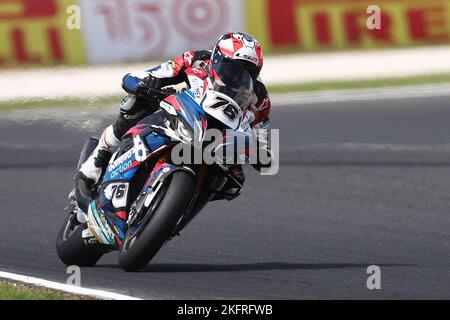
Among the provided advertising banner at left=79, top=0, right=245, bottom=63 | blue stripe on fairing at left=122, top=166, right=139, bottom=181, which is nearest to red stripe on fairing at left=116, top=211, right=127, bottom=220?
blue stripe on fairing at left=122, top=166, right=139, bottom=181

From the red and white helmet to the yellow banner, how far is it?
30.6ft

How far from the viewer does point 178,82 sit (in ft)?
26.2

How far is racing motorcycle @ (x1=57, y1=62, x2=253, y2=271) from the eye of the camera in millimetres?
7250

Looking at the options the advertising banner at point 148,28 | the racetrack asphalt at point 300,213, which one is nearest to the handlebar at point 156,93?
the racetrack asphalt at point 300,213

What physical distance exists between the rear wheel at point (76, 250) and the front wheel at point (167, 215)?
2.78 ft

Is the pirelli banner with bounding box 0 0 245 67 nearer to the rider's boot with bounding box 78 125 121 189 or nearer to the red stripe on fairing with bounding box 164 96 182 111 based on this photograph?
the rider's boot with bounding box 78 125 121 189

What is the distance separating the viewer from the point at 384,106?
15.4m

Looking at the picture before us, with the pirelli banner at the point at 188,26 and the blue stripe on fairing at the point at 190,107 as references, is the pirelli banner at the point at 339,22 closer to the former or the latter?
the pirelli banner at the point at 188,26

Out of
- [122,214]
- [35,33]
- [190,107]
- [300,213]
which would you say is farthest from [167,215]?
[35,33]

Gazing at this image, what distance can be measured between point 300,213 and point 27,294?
3.77 metres

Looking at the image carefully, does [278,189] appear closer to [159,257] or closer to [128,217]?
[159,257]

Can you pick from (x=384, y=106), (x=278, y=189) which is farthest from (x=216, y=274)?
(x=384, y=106)

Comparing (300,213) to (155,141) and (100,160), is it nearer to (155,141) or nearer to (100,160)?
(100,160)
